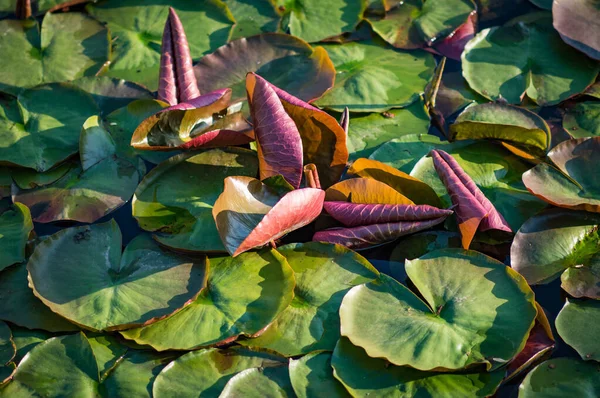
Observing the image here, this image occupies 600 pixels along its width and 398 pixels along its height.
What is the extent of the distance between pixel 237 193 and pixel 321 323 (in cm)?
64

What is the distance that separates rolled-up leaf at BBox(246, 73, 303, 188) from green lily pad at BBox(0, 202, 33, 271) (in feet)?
3.55

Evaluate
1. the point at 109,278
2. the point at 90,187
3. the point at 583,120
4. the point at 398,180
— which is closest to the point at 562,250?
the point at 398,180

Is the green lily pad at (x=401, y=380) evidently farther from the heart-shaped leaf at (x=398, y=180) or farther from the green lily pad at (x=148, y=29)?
the green lily pad at (x=148, y=29)

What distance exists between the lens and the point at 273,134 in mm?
2791

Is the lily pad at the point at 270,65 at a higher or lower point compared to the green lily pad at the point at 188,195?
higher

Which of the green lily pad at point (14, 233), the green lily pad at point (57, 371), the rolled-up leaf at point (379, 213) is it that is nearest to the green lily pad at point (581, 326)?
the rolled-up leaf at point (379, 213)

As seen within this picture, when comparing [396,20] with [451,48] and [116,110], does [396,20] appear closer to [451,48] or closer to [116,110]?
[451,48]

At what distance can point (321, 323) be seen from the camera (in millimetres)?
2488

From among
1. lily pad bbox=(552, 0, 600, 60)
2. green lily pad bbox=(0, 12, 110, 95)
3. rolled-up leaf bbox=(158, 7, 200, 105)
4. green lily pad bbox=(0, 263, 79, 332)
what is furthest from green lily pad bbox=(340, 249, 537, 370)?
green lily pad bbox=(0, 12, 110, 95)

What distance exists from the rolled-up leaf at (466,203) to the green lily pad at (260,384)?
941 mm

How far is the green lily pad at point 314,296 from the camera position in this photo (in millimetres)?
2445

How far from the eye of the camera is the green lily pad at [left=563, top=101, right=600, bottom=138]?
3195 millimetres

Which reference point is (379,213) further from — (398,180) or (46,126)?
(46,126)

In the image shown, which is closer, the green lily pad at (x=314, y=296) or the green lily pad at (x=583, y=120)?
the green lily pad at (x=314, y=296)
